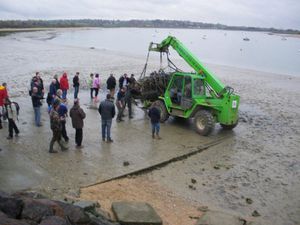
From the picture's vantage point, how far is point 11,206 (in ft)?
20.9

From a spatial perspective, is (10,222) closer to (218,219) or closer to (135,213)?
(135,213)

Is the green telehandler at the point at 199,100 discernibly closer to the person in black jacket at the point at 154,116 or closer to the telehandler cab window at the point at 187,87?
the telehandler cab window at the point at 187,87

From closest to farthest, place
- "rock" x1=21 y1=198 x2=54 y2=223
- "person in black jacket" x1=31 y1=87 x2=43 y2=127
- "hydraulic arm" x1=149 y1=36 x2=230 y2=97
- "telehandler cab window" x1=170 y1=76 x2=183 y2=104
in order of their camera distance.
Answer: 1. "rock" x1=21 y1=198 x2=54 y2=223
2. "person in black jacket" x1=31 y1=87 x2=43 y2=127
3. "hydraulic arm" x1=149 y1=36 x2=230 y2=97
4. "telehandler cab window" x1=170 y1=76 x2=183 y2=104

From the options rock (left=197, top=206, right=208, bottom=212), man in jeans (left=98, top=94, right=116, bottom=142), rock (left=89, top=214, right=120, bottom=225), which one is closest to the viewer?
rock (left=89, top=214, right=120, bottom=225)

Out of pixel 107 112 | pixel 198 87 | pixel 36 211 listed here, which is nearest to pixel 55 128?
pixel 107 112

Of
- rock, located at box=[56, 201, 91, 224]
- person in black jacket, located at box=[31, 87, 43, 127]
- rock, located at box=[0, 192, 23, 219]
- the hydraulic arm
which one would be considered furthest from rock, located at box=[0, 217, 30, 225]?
the hydraulic arm

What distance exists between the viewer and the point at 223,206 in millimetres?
9102

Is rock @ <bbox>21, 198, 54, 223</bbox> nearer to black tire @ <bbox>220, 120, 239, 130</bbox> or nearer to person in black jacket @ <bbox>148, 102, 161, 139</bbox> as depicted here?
person in black jacket @ <bbox>148, 102, 161, 139</bbox>

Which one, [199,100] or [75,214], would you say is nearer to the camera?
[75,214]

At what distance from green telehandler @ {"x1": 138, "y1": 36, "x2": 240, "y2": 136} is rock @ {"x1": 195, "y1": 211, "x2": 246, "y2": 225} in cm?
567

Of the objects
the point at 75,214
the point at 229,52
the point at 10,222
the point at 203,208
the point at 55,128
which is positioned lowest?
the point at 203,208

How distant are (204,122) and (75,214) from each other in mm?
8046

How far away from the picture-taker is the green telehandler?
14037mm

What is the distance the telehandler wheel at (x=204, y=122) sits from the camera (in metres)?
13.8
